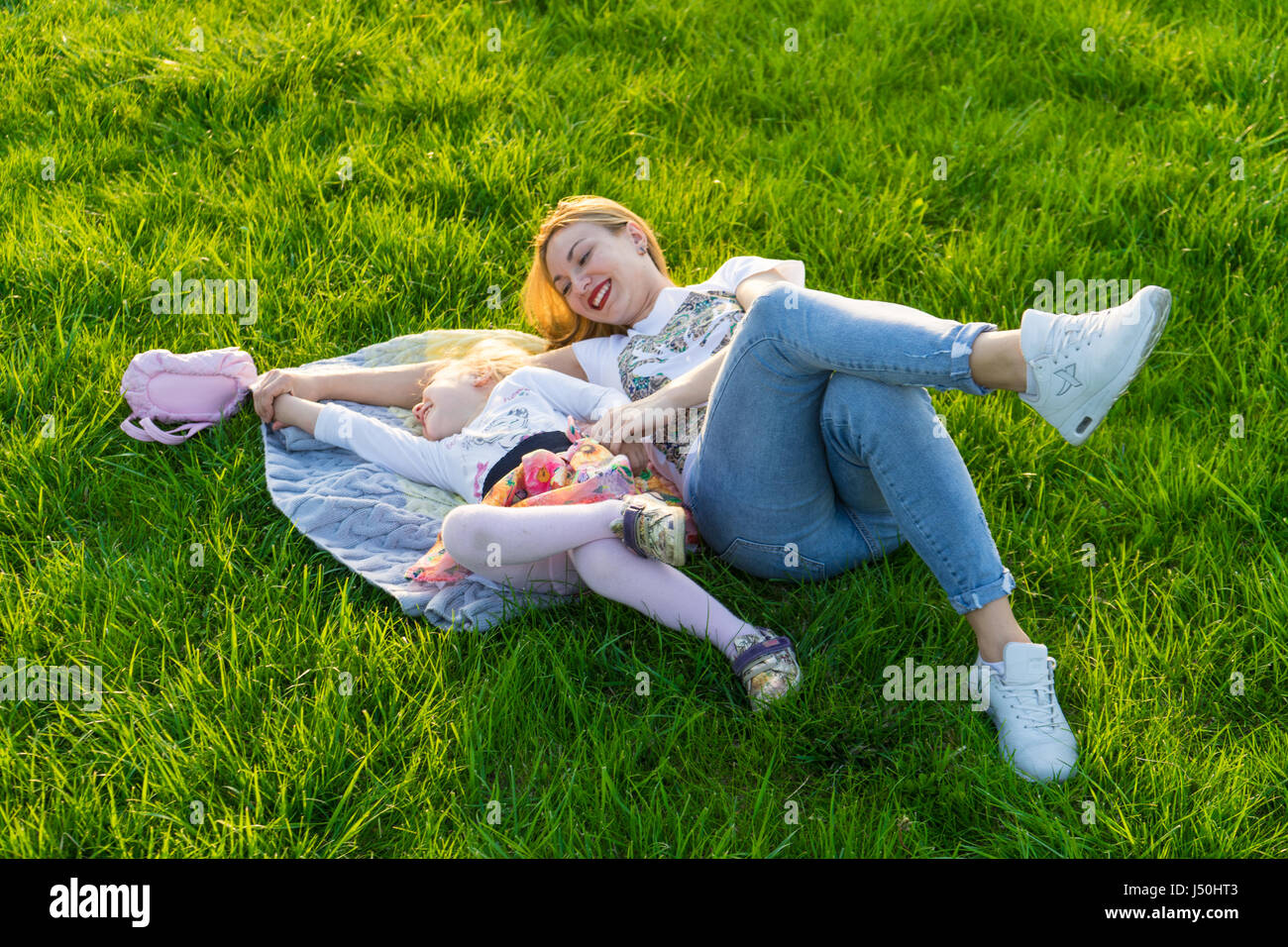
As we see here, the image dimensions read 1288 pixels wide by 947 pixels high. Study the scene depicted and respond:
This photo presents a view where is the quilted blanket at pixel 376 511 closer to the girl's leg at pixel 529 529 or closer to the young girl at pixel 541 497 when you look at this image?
the young girl at pixel 541 497

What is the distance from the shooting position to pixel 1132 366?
2.12 metres

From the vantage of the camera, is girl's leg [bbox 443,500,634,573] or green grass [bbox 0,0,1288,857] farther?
girl's leg [bbox 443,500,634,573]

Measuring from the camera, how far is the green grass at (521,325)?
226 centimetres

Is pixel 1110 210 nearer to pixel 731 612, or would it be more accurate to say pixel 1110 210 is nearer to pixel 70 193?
pixel 731 612

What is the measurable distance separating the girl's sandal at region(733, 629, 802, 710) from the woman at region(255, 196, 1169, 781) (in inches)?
10.6

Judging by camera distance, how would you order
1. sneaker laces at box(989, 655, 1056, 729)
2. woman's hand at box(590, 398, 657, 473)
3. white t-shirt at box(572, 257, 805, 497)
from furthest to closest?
white t-shirt at box(572, 257, 805, 497) < woman's hand at box(590, 398, 657, 473) < sneaker laces at box(989, 655, 1056, 729)

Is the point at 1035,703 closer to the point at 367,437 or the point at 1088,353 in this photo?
A: the point at 1088,353

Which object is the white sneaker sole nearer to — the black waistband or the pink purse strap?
the black waistband

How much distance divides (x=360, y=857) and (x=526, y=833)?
33 cm

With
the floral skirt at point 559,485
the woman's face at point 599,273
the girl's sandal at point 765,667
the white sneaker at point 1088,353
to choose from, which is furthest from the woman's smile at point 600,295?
the white sneaker at point 1088,353

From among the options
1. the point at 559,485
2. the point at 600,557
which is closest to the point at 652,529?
the point at 600,557

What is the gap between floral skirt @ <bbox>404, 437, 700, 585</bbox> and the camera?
2732 mm

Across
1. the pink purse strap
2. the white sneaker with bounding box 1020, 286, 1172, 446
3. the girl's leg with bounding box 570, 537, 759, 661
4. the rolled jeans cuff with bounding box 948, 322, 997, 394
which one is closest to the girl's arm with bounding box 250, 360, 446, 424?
the pink purse strap

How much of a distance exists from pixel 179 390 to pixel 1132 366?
2.68m
